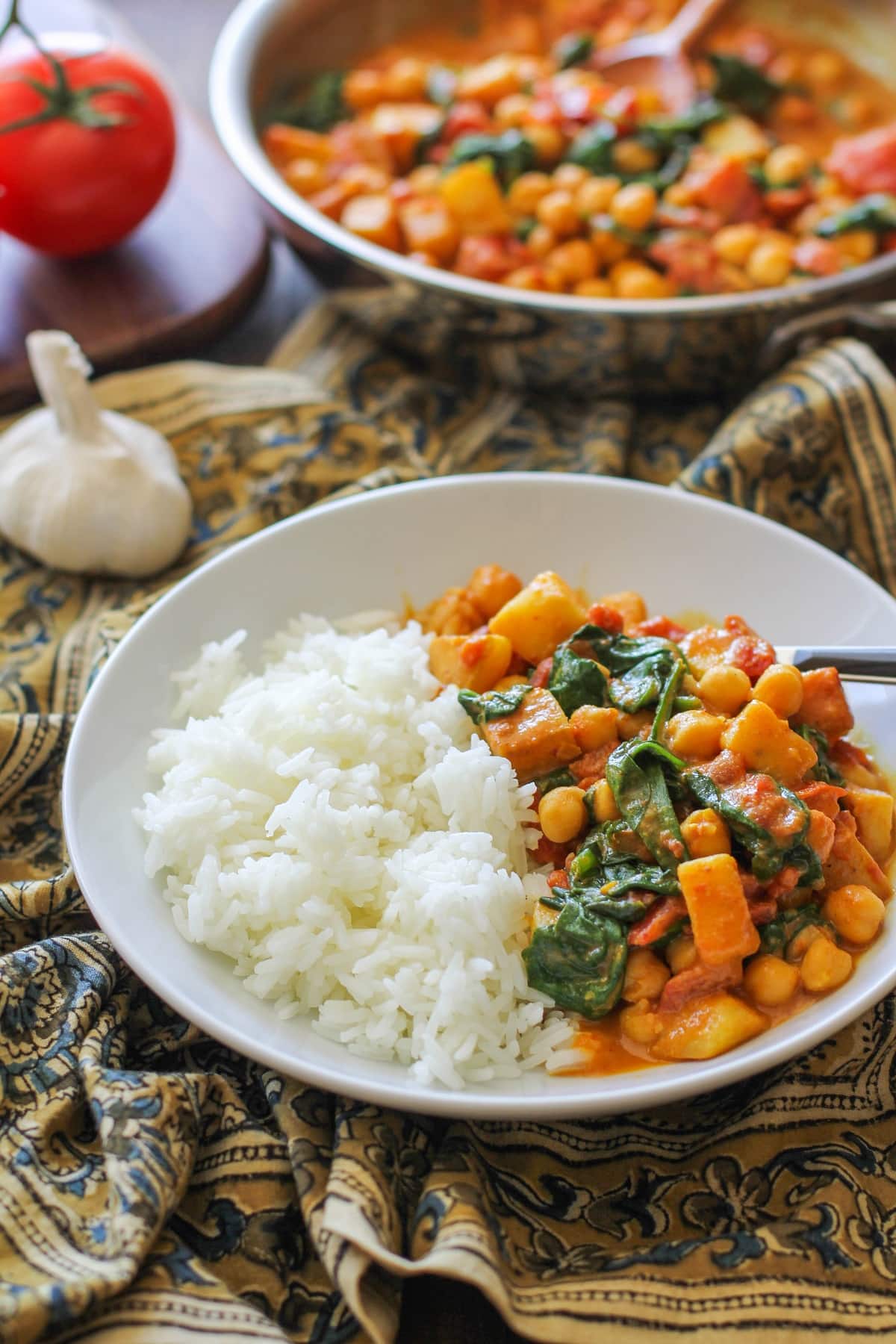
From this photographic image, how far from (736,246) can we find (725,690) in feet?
7.01

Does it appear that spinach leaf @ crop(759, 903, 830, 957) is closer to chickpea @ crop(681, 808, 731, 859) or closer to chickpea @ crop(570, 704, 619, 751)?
chickpea @ crop(681, 808, 731, 859)

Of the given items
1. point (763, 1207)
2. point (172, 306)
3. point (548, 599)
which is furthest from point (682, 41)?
point (763, 1207)

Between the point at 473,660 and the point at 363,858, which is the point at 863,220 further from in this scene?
the point at 363,858

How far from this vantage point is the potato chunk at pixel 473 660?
307 centimetres

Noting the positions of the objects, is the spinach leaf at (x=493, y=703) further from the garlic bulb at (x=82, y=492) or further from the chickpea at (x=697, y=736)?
the garlic bulb at (x=82, y=492)

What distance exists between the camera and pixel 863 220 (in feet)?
14.6

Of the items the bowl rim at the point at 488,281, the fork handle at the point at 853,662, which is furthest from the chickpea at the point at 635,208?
the fork handle at the point at 853,662

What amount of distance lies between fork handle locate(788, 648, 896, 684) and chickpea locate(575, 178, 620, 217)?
2.09 metres

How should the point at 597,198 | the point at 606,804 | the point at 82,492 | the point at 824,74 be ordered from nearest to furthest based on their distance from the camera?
the point at 606,804 < the point at 82,492 < the point at 597,198 < the point at 824,74

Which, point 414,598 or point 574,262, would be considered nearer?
point 414,598

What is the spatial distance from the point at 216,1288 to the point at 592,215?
3.62 metres

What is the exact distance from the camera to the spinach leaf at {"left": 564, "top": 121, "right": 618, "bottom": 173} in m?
4.70

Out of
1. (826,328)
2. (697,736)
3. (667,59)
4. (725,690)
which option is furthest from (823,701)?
(667,59)

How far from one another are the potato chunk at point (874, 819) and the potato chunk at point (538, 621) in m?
0.78
